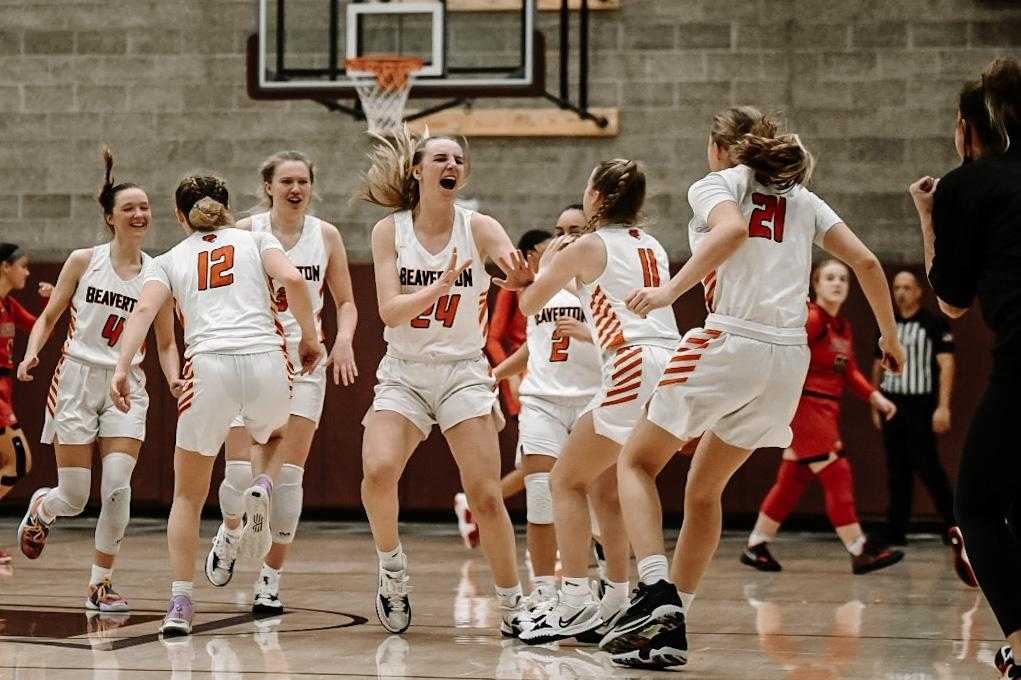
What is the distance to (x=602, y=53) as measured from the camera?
12.0m

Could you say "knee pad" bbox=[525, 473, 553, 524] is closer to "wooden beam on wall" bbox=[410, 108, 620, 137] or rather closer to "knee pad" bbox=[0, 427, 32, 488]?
"knee pad" bbox=[0, 427, 32, 488]

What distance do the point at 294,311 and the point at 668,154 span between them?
6457 mm

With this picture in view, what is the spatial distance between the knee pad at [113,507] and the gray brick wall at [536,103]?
18.6ft

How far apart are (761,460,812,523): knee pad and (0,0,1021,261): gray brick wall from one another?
3.39 m

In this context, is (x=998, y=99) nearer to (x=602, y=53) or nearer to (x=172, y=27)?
(x=602, y=53)

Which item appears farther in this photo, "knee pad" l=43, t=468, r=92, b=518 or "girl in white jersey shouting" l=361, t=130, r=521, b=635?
"knee pad" l=43, t=468, r=92, b=518

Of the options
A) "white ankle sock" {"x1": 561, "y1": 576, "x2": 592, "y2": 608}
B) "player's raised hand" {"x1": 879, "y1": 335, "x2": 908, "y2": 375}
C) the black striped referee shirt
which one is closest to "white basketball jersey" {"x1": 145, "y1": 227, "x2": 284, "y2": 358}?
"white ankle sock" {"x1": 561, "y1": 576, "x2": 592, "y2": 608}

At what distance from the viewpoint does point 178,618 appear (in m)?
5.84

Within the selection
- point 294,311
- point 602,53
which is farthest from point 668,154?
point 294,311

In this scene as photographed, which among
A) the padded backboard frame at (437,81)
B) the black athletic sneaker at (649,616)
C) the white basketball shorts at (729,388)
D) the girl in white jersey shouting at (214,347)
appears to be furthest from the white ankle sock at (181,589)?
the padded backboard frame at (437,81)

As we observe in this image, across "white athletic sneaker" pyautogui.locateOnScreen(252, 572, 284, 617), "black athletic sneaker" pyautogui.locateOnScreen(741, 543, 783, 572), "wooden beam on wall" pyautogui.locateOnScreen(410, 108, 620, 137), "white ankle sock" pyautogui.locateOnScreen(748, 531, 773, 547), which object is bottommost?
"black athletic sneaker" pyautogui.locateOnScreen(741, 543, 783, 572)

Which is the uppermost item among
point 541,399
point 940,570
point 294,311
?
point 294,311

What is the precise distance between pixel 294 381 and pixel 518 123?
5809mm

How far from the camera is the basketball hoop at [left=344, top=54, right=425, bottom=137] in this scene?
33.6 ft
